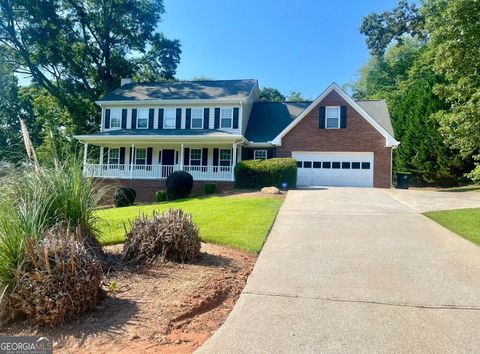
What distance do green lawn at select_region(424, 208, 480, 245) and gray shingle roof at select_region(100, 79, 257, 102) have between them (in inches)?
623

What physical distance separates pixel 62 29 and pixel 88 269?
3436 cm

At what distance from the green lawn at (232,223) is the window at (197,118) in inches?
476

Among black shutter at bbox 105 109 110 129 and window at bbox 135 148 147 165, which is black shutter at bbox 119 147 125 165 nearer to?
window at bbox 135 148 147 165

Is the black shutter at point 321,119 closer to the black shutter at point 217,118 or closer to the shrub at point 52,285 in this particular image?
the black shutter at point 217,118

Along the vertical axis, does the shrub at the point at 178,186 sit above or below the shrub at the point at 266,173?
below

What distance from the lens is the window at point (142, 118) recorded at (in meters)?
26.2

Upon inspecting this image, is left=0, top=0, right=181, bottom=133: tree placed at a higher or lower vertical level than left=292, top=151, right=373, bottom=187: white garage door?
higher

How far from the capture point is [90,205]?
18.7 ft

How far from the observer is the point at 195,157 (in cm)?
2500

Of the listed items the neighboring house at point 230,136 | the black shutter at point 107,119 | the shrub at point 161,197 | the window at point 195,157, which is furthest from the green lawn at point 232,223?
the black shutter at point 107,119

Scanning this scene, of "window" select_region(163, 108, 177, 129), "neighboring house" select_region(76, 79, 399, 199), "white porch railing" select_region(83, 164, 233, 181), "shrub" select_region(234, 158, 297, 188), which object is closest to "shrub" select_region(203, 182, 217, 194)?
"shrub" select_region(234, 158, 297, 188)

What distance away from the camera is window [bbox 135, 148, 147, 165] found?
84.3ft

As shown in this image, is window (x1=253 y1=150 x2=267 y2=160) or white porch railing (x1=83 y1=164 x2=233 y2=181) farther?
window (x1=253 y1=150 x2=267 y2=160)

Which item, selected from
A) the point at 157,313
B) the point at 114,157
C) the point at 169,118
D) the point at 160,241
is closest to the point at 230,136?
the point at 169,118
